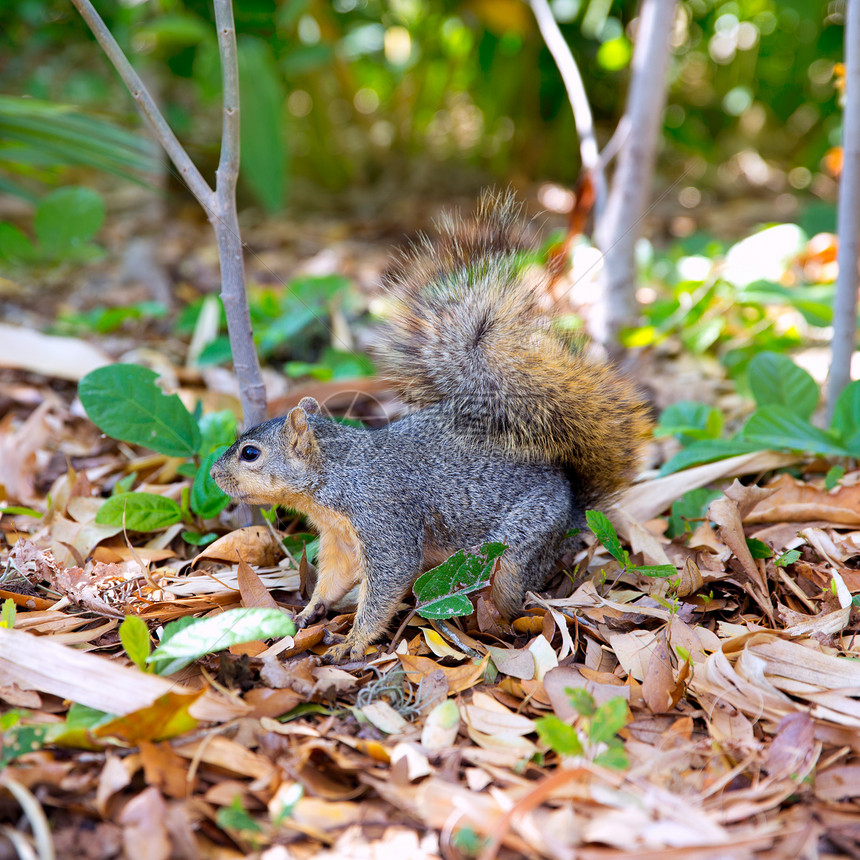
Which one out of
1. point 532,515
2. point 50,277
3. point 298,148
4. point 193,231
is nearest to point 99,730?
point 532,515

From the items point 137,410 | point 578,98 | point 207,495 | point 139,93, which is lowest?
point 207,495

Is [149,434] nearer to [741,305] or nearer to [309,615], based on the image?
[309,615]

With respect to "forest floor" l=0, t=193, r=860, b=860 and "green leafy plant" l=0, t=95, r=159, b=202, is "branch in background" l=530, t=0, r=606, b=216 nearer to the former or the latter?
"forest floor" l=0, t=193, r=860, b=860

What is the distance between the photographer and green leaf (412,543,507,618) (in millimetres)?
2133

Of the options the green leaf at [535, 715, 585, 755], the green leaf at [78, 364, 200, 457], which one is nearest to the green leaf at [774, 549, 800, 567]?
the green leaf at [535, 715, 585, 755]

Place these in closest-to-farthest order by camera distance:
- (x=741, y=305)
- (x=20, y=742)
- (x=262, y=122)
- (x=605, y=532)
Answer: (x=20, y=742) < (x=605, y=532) < (x=741, y=305) < (x=262, y=122)

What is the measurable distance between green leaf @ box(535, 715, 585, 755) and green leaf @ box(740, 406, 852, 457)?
52.9 inches

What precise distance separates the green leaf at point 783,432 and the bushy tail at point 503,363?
1.33 ft

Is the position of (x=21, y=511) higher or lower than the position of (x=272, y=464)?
lower

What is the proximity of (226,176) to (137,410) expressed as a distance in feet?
2.68

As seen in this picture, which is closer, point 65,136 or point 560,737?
point 560,737

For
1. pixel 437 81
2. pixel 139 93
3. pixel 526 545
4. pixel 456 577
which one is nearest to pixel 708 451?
pixel 526 545

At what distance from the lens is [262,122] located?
16.1 ft

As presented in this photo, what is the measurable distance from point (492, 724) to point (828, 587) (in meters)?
1.07
